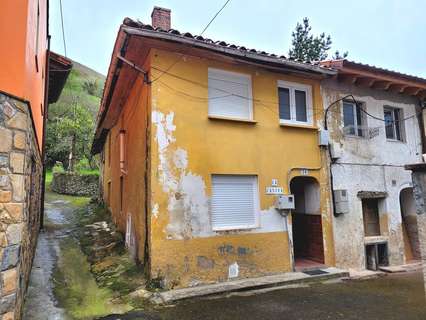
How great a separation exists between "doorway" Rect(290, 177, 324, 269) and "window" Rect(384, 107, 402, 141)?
4.00m

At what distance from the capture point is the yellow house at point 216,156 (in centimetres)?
698

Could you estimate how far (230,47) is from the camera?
7.65m

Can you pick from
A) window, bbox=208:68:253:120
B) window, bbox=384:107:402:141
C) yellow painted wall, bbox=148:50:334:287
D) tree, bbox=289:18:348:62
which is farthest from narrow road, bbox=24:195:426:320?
tree, bbox=289:18:348:62

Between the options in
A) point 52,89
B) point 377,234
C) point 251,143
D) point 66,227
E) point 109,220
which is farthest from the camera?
point 109,220

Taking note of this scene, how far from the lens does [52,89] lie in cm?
1192

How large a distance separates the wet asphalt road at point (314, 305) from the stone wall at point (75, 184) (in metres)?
20.4

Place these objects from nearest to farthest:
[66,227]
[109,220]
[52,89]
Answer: [52,89] → [66,227] → [109,220]

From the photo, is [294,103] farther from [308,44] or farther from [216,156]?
[308,44]

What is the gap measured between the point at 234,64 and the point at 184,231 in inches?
177

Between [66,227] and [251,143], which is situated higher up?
[251,143]

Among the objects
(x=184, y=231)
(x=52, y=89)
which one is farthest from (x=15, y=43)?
(x=52, y=89)

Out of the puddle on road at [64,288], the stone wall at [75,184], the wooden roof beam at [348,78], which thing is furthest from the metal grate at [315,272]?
the stone wall at [75,184]

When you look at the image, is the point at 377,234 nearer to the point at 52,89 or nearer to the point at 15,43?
the point at 15,43

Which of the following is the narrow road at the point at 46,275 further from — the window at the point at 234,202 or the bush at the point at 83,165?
the bush at the point at 83,165
